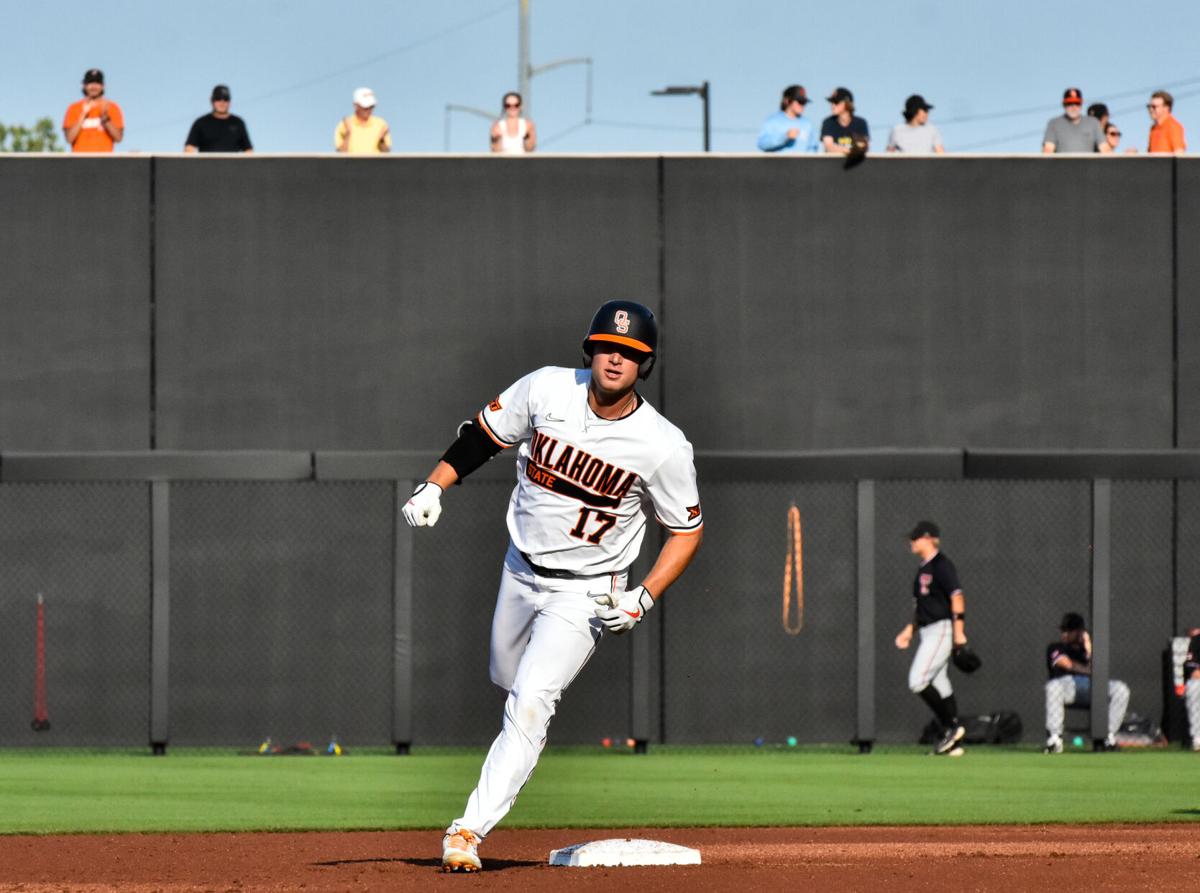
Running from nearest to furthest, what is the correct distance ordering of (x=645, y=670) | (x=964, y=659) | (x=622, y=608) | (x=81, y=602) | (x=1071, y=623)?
1. (x=622, y=608)
2. (x=964, y=659)
3. (x=645, y=670)
4. (x=1071, y=623)
5. (x=81, y=602)

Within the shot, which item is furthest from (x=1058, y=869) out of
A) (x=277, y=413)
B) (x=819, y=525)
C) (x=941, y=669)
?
(x=277, y=413)

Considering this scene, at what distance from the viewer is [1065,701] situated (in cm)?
1683

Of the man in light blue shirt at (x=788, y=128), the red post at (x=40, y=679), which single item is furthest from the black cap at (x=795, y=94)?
the red post at (x=40, y=679)

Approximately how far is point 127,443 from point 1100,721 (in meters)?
9.27

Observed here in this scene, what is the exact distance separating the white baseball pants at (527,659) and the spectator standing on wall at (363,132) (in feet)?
37.9

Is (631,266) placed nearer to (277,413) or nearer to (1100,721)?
(277,413)

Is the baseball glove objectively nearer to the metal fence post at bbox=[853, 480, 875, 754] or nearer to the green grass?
the green grass

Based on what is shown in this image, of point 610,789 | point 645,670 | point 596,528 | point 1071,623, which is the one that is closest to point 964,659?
point 1071,623

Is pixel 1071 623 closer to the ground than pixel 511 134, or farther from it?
closer to the ground

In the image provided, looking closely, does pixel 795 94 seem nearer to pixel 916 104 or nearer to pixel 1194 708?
pixel 916 104

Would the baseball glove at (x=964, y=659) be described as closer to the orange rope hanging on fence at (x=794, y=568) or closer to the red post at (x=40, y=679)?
the orange rope hanging on fence at (x=794, y=568)

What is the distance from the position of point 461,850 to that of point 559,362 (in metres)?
11.7

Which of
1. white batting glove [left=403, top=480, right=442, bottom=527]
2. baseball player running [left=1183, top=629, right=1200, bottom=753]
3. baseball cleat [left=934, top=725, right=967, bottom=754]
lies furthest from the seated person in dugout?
white batting glove [left=403, top=480, right=442, bottom=527]

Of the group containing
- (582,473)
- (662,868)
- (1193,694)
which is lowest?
(1193,694)
